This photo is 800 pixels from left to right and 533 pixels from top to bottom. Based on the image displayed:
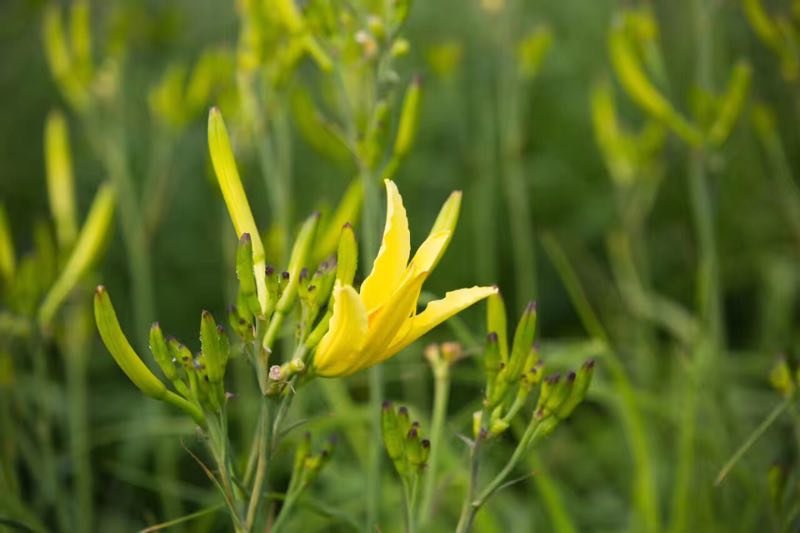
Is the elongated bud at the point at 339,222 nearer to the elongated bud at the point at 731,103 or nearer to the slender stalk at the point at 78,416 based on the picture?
the slender stalk at the point at 78,416

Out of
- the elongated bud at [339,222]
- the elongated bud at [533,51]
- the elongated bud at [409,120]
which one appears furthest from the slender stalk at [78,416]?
the elongated bud at [533,51]

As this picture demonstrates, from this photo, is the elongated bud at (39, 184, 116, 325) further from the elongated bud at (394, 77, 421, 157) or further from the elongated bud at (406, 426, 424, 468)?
the elongated bud at (406, 426, 424, 468)

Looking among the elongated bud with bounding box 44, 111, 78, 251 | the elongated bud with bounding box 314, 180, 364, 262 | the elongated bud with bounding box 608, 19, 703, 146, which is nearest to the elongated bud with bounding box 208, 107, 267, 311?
the elongated bud with bounding box 314, 180, 364, 262

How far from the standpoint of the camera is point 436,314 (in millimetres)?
875

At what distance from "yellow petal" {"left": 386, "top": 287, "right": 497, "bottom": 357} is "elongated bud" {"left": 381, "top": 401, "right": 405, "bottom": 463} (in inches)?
5.0

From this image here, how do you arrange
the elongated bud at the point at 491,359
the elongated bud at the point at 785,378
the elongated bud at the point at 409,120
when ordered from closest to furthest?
the elongated bud at the point at 491,359, the elongated bud at the point at 785,378, the elongated bud at the point at 409,120

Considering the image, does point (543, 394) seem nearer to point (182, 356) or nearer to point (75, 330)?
point (182, 356)

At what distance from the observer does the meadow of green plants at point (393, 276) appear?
3.21ft

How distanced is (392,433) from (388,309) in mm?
220

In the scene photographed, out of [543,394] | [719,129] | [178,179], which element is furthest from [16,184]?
[543,394]

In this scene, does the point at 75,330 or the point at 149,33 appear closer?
the point at 75,330

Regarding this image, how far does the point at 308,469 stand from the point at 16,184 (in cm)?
237

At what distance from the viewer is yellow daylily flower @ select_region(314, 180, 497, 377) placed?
2.71ft

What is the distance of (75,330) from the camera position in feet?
5.94
